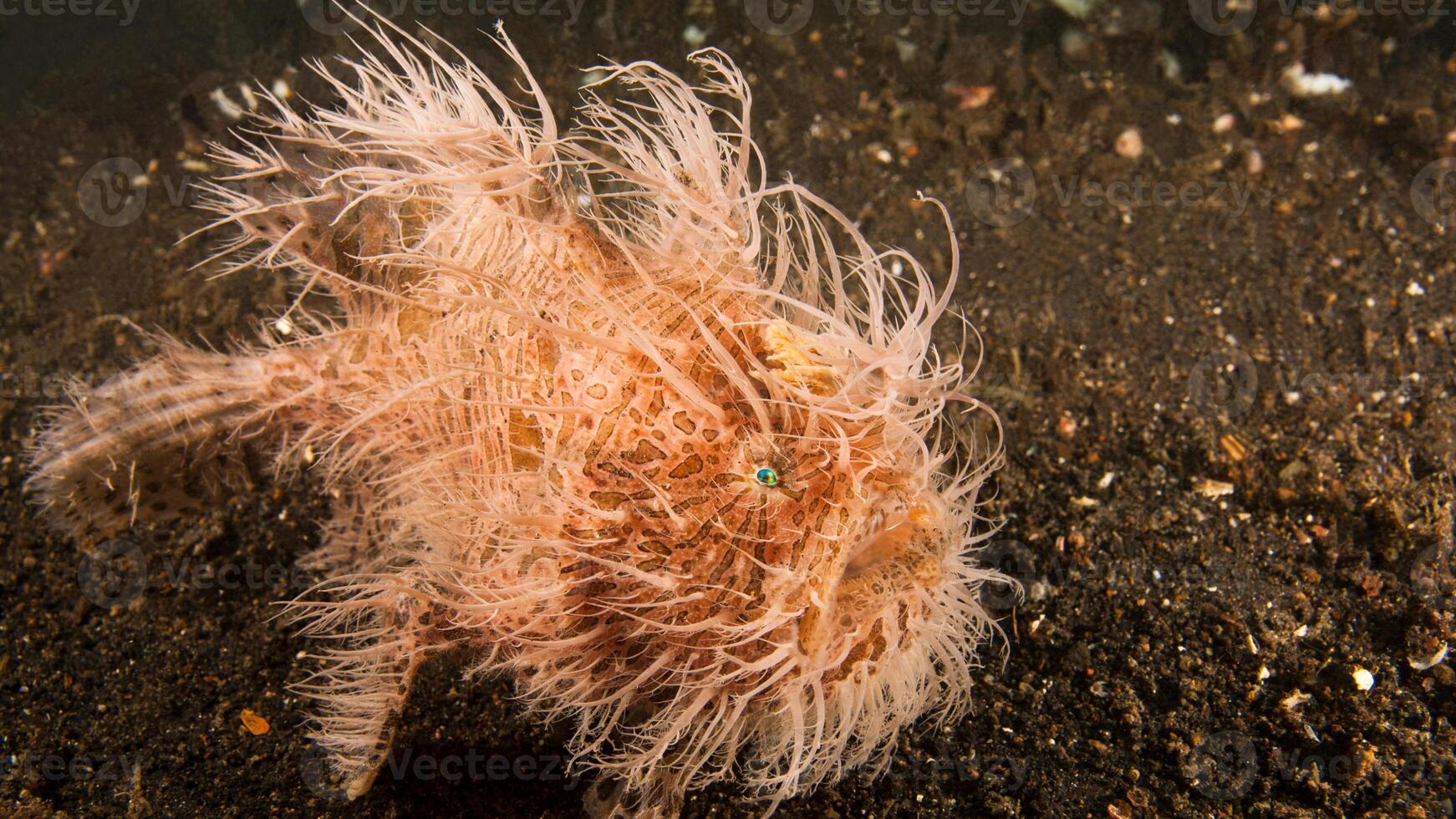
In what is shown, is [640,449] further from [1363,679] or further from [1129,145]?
[1129,145]

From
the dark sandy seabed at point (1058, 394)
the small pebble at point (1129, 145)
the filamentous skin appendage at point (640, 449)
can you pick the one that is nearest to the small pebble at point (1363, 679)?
the dark sandy seabed at point (1058, 394)

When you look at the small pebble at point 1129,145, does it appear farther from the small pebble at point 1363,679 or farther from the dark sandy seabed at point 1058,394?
the small pebble at point 1363,679

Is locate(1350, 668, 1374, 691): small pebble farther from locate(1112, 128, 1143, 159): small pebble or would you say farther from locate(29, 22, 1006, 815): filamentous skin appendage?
locate(1112, 128, 1143, 159): small pebble

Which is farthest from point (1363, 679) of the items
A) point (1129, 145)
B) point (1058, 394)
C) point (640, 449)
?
point (1129, 145)

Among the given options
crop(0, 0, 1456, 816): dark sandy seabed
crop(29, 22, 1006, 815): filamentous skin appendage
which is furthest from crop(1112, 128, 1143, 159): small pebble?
crop(29, 22, 1006, 815): filamentous skin appendage

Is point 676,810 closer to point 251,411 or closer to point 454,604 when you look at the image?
point 454,604

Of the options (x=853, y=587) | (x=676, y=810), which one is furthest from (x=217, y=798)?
(x=853, y=587)
